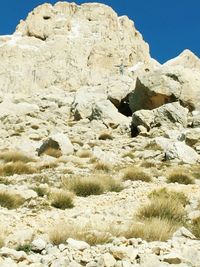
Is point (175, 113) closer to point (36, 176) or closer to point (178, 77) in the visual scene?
point (178, 77)

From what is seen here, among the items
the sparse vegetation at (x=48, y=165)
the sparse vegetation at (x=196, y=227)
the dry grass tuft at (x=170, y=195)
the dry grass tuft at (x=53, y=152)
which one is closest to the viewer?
the sparse vegetation at (x=196, y=227)

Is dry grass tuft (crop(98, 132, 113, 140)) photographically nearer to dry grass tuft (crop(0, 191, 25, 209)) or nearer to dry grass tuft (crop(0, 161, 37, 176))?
dry grass tuft (crop(0, 161, 37, 176))

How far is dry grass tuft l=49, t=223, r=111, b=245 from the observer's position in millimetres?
7914

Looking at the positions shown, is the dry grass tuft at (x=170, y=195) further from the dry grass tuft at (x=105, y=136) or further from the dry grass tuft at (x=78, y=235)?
the dry grass tuft at (x=105, y=136)

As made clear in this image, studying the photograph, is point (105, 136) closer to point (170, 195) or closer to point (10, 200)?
point (170, 195)

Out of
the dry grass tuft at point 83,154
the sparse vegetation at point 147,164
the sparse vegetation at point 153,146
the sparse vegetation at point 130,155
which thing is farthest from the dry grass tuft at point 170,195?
the sparse vegetation at point 153,146

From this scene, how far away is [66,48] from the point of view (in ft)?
438

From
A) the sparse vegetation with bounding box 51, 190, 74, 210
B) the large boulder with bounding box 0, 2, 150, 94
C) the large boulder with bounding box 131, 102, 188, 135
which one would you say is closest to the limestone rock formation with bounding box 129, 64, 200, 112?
the large boulder with bounding box 131, 102, 188, 135

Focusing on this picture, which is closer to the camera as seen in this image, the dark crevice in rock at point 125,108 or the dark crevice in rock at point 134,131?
the dark crevice in rock at point 134,131

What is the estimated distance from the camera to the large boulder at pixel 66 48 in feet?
430

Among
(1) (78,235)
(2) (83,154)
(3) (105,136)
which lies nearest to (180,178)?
(2) (83,154)

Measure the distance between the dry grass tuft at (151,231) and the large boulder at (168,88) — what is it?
90.4 feet

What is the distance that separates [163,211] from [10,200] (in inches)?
133

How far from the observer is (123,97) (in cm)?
4194
